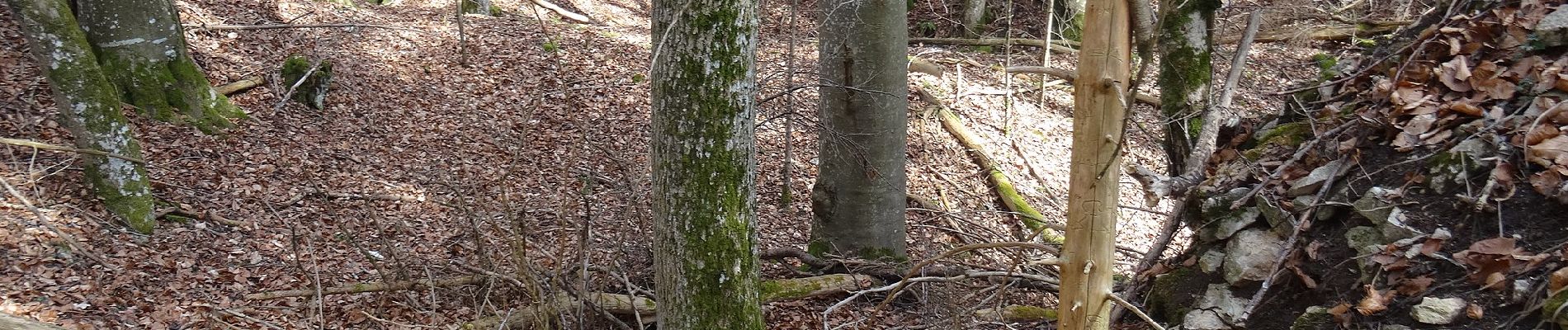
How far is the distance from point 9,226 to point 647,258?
Result: 4604 millimetres

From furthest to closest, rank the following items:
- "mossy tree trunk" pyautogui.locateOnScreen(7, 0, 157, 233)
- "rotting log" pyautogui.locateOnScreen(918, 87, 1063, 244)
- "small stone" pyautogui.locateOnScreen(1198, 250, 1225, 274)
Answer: "rotting log" pyautogui.locateOnScreen(918, 87, 1063, 244), "mossy tree trunk" pyautogui.locateOnScreen(7, 0, 157, 233), "small stone" pyautogui.locateOnScreen(1198, 250, 1225, 274)

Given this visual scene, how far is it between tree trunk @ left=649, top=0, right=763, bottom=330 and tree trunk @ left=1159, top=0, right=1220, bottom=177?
2.93 meters

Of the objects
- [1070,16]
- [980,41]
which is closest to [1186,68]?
[1070,16]

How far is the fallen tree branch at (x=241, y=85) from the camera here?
9469 millimetres

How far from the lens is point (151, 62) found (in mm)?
8352

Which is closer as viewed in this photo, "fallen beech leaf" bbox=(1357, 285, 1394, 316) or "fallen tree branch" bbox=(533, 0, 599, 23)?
"fallen beech leaf" bbox=(1357, 285, 1394, 316)

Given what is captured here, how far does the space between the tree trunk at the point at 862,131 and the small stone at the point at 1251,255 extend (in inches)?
107

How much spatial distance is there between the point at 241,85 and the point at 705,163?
7.84m

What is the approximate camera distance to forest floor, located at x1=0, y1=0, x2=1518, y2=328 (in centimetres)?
600

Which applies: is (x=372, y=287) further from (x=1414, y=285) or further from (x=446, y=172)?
(x=1414, y=285)

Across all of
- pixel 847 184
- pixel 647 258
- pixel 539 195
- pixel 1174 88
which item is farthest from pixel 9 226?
pixel 1174 88

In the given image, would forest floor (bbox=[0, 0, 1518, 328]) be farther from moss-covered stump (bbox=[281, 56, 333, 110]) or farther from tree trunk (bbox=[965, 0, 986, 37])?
tree trunk (bbox=[965, 0, 986, 37])

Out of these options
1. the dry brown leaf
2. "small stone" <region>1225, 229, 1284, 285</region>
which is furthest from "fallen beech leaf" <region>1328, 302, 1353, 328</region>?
the dry brown leaf

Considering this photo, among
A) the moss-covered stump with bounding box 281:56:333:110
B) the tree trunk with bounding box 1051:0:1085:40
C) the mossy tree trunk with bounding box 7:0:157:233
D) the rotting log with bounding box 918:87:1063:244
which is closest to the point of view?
the mossy tree trunk with bounding box 7:0:157:233
